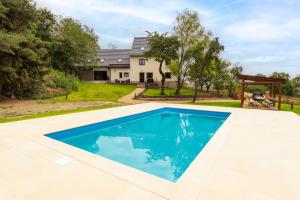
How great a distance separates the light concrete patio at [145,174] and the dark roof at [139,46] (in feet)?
91.2

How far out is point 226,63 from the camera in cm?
2459

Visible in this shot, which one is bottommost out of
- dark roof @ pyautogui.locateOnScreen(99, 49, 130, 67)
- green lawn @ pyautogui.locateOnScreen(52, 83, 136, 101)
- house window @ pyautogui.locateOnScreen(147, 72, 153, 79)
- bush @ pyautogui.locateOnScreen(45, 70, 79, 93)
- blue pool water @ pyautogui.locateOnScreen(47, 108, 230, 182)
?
blue pool water @ pyautogui.locateOnScreen(47, 108, 230, 182)

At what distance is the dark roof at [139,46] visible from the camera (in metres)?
32.7

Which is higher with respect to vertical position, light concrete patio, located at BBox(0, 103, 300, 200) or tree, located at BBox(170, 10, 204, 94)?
tree, located at BBox(170, 10, 204, 94)

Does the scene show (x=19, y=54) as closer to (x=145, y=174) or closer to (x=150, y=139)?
(x=150, y=139)

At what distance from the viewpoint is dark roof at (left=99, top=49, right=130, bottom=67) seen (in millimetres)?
34750

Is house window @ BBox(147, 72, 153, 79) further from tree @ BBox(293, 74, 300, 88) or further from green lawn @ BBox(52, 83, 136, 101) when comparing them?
tree @ BBox(293, 74, 300, 88)

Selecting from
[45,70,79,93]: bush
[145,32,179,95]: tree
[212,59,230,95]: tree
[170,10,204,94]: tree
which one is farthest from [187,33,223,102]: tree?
[45,70,79,93]: bush

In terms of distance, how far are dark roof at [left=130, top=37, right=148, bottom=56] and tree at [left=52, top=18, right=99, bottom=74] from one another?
6.16 metres

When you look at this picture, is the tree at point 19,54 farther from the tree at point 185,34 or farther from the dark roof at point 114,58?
the dark roof at point 114,58

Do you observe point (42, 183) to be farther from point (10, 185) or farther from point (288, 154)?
point (288, 154)

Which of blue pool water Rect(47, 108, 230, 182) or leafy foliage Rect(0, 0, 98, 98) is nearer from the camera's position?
blue pool water Rect(47, 108, 230, 182)

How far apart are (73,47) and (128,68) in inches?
379

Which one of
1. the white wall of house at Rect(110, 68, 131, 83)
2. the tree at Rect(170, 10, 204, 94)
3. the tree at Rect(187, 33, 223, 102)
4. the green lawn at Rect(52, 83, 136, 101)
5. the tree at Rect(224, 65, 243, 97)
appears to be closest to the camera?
the tree at Rect(187, 33, 223, 102)
